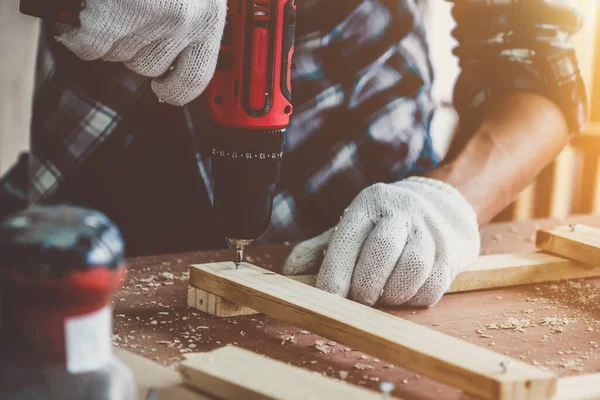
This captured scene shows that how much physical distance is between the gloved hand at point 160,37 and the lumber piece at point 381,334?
278 mm

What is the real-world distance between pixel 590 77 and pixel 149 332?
3.20 metres

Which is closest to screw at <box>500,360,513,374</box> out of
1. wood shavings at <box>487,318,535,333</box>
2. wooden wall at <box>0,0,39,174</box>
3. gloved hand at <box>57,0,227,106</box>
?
wood shavings at <box>487,318,535,333</box>

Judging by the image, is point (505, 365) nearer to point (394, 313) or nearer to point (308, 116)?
point (394, 313)

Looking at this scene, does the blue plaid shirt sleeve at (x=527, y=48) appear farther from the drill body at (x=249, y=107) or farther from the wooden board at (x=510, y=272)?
the drill body at (x=249, y=107)

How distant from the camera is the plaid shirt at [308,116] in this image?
4.92 ft

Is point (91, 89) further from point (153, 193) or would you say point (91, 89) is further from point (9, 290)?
point (9, 290)

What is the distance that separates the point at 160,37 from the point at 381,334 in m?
0.50

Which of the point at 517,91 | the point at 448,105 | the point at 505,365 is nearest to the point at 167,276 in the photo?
the point at 505,365

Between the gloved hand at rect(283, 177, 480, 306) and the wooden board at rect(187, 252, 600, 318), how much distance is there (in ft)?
0.10

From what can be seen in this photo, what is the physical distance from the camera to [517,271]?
49.8 inches

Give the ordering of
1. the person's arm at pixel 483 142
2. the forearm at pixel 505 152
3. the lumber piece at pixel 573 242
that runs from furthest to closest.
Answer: the forearm at pixel 505 152 < the lumber piece at pixel 573 242 < the person's arm at pixel 483 142

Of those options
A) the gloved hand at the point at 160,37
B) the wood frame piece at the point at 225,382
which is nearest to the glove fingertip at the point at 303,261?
the gloved hand at the point at 160,37

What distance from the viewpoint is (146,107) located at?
1477 mm

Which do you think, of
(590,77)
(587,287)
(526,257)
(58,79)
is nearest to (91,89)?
(58,79)
